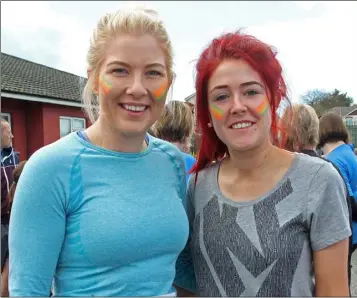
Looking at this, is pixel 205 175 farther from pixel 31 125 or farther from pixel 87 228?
pixel 31 125

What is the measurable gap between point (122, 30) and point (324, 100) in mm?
2150

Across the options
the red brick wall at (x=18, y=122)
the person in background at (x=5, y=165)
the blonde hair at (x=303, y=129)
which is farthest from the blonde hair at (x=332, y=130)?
the red brick wall at (x=18, y=122)

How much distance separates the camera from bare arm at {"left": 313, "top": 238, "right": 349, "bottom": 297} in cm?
123

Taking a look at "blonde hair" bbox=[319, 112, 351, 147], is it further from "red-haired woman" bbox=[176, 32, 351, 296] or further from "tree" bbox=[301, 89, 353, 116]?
"red-haired woman" bbox=[176, 32, 351, 296]

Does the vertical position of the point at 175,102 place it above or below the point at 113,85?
above

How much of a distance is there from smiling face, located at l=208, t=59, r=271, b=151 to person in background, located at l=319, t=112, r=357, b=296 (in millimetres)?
2056

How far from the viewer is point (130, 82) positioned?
1.29 metres

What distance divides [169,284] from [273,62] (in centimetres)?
90

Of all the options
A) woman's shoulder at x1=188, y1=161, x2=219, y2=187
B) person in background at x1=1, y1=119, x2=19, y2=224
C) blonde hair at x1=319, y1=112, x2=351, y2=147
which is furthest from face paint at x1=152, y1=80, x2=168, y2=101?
person in background at x1=1, y1=119, x2=19, y2=224

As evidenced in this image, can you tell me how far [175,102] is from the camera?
3.19 metres

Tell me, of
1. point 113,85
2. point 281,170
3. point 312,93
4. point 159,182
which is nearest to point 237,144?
point 281,170

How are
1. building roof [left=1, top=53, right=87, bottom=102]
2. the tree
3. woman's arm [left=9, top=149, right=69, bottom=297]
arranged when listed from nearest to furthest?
woman's arm [left=9, top=149, right=69, bottom=297] < the tree < building roof [left=1, top=53, right=87, bottom=102]

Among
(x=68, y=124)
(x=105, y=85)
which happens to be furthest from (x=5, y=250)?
(x=68, y=124)

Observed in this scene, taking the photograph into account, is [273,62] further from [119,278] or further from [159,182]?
[119,278]
